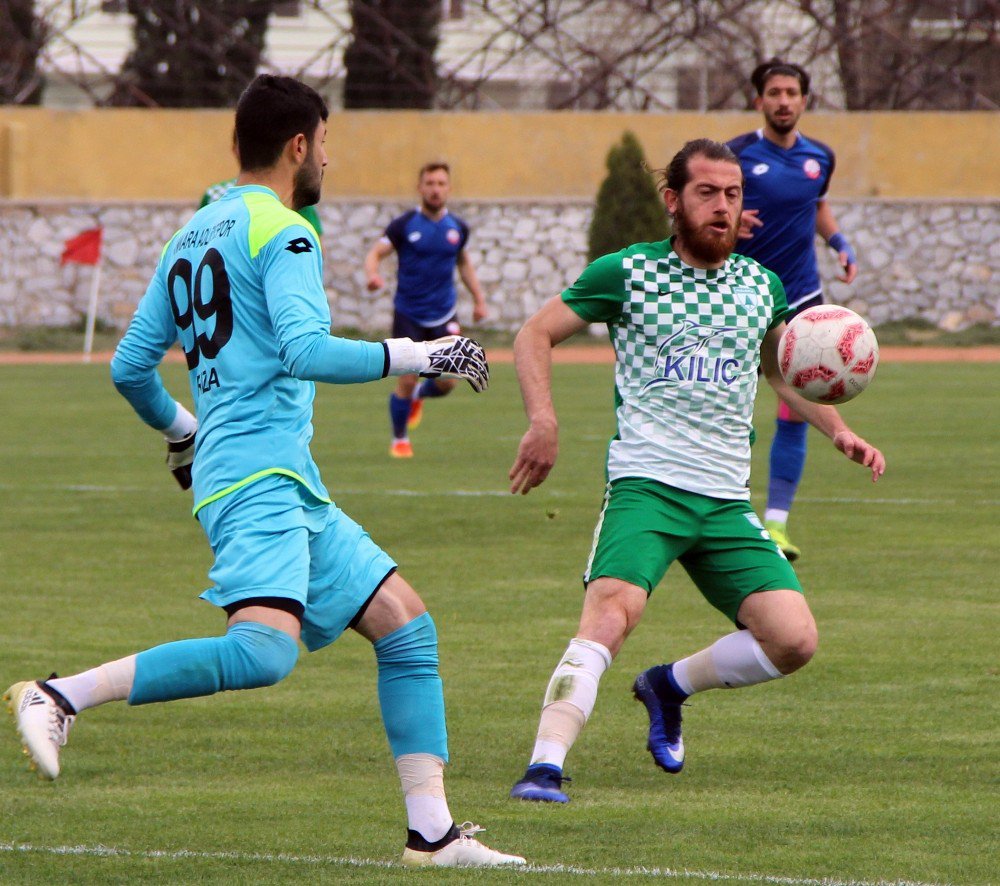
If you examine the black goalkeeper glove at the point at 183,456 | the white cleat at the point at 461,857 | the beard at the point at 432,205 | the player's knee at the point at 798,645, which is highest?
the beard at the point at 432,205

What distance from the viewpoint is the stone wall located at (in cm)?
3209

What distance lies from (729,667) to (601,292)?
124 cm

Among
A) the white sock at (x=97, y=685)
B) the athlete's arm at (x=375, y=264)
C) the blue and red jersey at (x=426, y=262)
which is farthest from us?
the blue and red jersey at (x=426, y=262)

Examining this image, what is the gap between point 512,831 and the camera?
4.89 meters

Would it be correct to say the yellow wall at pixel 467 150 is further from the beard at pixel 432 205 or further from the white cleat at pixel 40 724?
the white cleat at pixel 40 724

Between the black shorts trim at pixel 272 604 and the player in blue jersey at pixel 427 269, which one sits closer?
the black shorts trim at pixel 272 604

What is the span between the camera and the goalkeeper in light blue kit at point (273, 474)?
4.21m

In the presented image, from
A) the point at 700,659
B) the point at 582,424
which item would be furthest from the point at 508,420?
the point at 700,659

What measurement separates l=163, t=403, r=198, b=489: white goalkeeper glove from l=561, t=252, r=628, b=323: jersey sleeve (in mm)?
1300

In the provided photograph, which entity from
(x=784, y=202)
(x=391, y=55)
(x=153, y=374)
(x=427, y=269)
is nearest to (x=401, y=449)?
(x=427, y=269)

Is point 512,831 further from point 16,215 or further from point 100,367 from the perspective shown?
point 16,215

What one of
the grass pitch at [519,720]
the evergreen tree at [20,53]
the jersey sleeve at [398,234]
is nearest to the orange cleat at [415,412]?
the jersey sleeve at [398,234]

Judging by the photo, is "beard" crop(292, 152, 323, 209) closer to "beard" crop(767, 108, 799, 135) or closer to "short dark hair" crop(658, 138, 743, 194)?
"short dark hair" crop(658, 138, 743, 194)

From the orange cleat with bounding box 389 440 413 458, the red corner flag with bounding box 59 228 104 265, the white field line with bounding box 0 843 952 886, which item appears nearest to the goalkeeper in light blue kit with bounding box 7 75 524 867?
the white field line with bounding box 0 843 952 886
